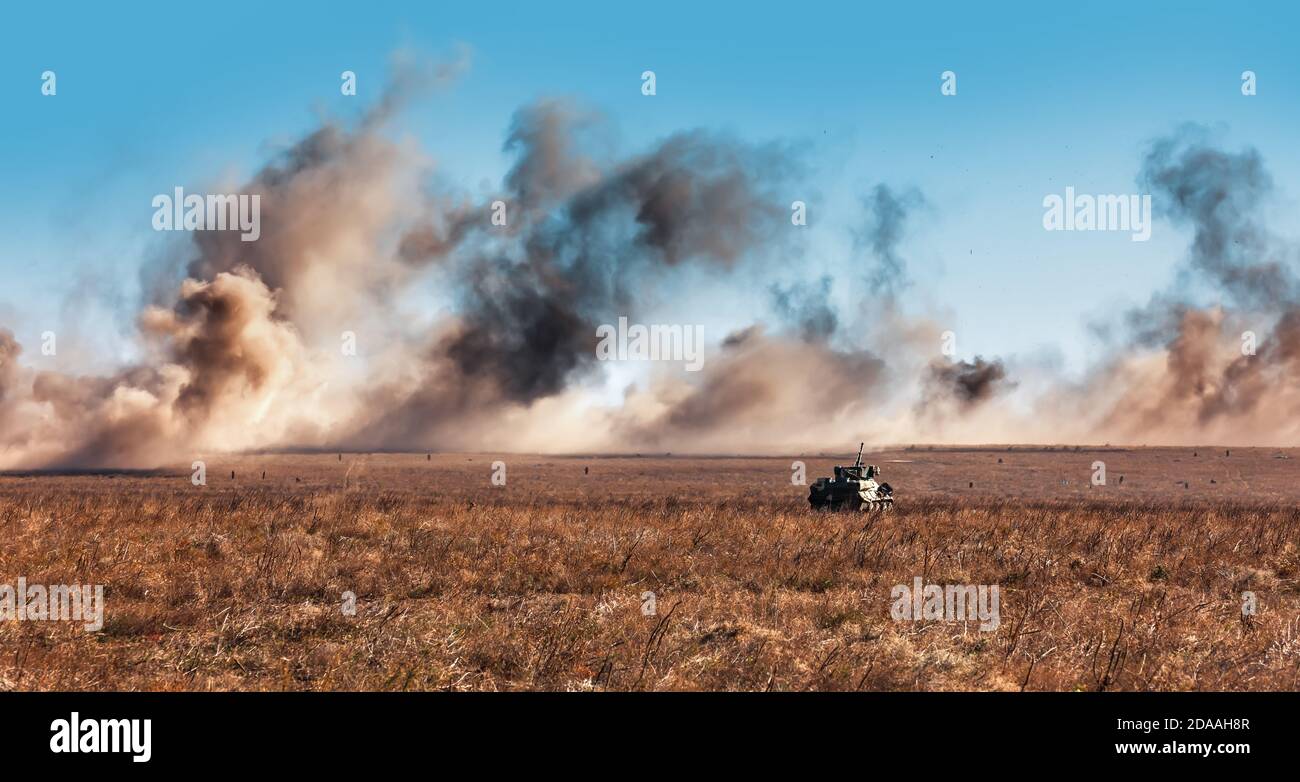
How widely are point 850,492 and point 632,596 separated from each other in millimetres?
19956

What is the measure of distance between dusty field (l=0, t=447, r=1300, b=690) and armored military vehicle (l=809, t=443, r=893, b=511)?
6916 millimetres

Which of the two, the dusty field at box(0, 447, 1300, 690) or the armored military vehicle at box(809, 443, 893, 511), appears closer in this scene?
the dusty field at box(0, 447, 1300, 690)

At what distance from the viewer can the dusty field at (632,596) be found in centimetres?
855

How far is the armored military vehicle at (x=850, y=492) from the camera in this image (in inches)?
1186

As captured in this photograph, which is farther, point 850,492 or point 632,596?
point 850,492

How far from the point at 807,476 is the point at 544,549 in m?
56.8

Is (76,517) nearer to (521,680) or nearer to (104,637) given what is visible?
(104,637)

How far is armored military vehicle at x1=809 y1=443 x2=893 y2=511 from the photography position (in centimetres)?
3012

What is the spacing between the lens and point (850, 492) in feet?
101

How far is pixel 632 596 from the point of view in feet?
40.4

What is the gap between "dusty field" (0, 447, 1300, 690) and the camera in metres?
8.55

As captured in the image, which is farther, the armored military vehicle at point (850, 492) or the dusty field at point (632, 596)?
the armored military vehicle at point (850, 492)

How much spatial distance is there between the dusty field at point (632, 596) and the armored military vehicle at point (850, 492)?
6.92 metres
